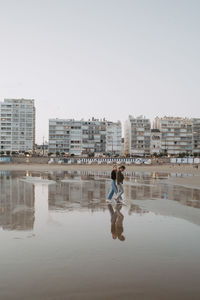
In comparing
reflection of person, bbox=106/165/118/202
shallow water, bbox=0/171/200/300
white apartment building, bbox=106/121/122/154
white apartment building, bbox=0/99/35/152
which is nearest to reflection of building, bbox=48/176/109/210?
reflection of person, bbox=106/165/118/202

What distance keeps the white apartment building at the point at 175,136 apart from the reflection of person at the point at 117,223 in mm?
158062

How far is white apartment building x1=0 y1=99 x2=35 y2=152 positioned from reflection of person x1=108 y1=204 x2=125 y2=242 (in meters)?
151

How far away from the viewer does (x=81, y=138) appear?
156 meters

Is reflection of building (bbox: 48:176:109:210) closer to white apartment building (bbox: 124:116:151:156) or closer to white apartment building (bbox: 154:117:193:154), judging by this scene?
white apartment building (bbox: 124:116:151:156)

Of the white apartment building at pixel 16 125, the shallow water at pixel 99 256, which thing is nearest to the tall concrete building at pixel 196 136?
the white apartment building at pixel 16 125

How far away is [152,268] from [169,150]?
167 meters

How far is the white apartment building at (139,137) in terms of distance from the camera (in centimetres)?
16112

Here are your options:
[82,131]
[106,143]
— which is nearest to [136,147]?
[106,143]

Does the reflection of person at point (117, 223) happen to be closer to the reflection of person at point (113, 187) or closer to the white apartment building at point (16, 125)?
the reflection of person at point (113, 187)

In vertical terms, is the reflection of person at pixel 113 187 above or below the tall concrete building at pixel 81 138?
below

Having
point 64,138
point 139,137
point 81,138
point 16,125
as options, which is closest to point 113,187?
point 81,138

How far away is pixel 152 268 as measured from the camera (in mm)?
5426

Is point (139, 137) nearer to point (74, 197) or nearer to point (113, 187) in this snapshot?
point (74, 197)

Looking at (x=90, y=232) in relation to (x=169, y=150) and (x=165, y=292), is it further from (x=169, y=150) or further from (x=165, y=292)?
(x=169, y=150)
